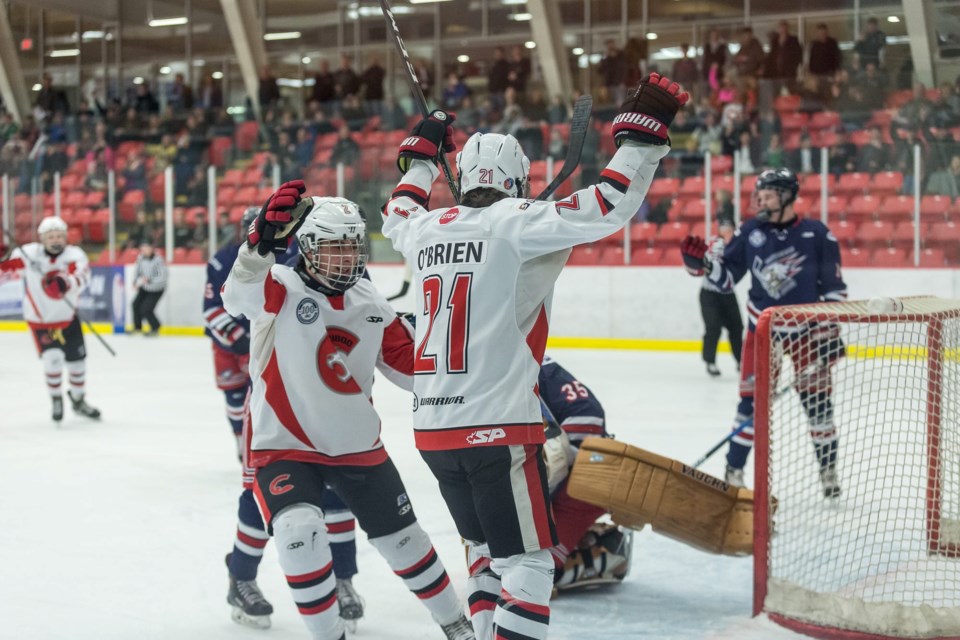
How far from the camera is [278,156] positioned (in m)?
13.2

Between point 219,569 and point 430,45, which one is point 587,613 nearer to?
point 219,569

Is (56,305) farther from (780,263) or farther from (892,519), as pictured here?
(892,519)

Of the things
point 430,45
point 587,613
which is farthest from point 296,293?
point 430,45

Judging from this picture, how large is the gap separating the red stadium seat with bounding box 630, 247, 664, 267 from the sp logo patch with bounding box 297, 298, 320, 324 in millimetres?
8487

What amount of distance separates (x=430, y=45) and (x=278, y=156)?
4546 mm

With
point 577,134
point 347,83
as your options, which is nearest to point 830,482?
point 577,134

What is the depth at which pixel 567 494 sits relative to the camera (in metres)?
3.25

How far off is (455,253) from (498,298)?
134 millimetres

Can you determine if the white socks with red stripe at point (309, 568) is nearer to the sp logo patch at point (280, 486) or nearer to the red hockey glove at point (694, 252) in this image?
the sp logo patch at point (280, 486)

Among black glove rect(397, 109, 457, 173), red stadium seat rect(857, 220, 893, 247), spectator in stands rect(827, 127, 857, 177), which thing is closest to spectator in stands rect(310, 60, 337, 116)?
spectator in stands rect(827, 127, 857, 177)

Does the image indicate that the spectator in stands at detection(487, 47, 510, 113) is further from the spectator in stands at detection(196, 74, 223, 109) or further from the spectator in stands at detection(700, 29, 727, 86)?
the spectator in stands at detection(196, 74, 223, 109)

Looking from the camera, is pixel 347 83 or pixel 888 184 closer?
pixel 888 184

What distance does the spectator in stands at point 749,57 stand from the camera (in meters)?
13.0

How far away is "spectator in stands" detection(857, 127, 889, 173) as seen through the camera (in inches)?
395
